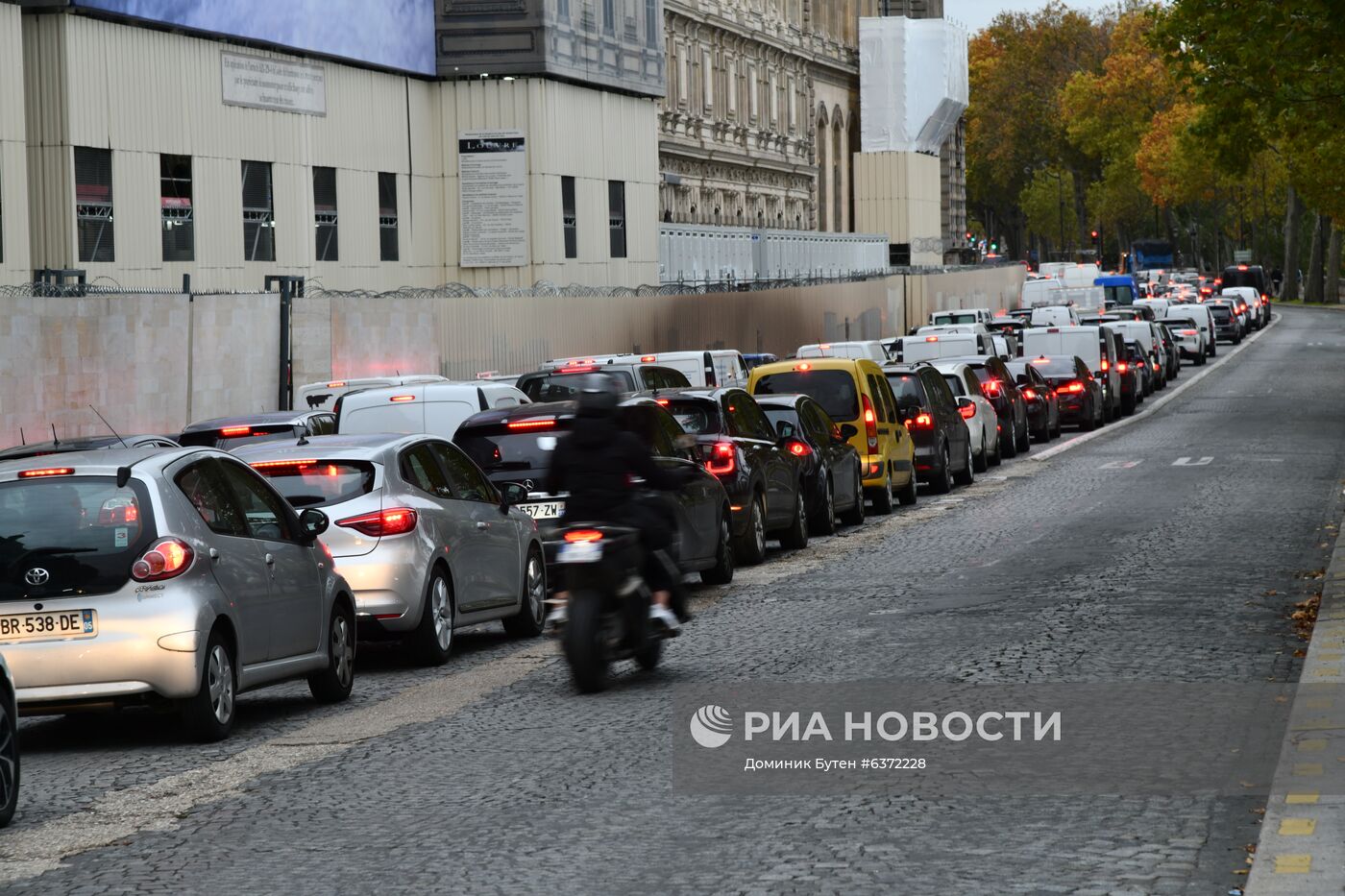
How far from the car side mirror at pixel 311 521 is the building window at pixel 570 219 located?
38.9m

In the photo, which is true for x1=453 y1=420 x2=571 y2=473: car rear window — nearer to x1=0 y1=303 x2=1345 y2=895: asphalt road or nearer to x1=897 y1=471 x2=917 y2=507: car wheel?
x1=0 y1=303 x2=1345 y2=895: asphalt road

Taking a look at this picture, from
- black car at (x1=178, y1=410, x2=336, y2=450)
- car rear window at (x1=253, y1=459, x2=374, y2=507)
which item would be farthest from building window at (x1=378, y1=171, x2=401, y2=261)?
car rear window at (x1=253, y1=459, x2=374, y2=507)

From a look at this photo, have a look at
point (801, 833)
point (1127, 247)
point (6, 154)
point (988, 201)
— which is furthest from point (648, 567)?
point (1127, 247)

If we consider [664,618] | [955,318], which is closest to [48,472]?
[664,618]

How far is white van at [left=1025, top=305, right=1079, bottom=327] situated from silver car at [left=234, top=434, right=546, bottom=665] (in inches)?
1779

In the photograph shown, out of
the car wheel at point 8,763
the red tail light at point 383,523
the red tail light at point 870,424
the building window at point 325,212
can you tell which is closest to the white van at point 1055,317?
the building window at point 325,212

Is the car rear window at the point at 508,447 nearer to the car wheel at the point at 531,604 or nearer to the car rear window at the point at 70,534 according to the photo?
the car wheel at the point at 531,604

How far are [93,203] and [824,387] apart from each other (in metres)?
16.7

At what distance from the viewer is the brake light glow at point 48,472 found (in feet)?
35.2

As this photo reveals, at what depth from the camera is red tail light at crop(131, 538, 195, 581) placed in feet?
34.4

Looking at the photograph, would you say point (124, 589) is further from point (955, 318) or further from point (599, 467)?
point (955, 318)

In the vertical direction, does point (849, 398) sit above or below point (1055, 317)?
below

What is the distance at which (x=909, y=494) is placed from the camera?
2681 centimetres

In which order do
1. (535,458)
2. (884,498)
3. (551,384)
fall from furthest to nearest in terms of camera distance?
(884,498) → (551,384) → (535,458)
